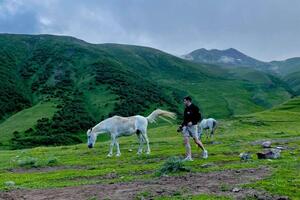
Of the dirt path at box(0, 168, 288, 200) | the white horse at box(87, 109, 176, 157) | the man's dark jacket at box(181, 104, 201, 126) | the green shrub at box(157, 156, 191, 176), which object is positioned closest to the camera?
the dirt path at box(0, 168, 288, 200)

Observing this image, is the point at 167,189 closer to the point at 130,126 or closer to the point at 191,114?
the point at 191,114

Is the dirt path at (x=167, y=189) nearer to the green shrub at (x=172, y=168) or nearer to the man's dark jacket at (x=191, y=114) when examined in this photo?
the green shrub at (x=172, y=168)

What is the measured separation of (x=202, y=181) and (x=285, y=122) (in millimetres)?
74846

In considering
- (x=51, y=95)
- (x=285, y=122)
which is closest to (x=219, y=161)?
(x=285, y=122)

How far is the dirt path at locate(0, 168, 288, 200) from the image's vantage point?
15109 mm

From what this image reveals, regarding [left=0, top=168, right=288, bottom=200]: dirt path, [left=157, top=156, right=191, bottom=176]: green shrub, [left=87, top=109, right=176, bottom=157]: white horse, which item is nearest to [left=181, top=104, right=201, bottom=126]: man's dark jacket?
[left=157, top=156, right=191, bottom=176]: green shrub

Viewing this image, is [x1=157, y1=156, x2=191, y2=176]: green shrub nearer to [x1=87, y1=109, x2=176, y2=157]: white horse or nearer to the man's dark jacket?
the man's dark jacket

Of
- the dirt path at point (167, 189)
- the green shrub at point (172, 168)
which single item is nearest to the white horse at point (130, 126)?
the green shrub at point (172, 168)

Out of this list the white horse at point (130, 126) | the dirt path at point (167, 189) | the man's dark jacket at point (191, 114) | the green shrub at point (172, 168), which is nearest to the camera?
the dirt path at point (167, 189)

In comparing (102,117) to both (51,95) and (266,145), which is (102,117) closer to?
(51,95)

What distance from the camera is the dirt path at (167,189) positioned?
15.1m

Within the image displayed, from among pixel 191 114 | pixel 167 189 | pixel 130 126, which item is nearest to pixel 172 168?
pixel 167 189

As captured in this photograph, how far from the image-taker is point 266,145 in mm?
34219

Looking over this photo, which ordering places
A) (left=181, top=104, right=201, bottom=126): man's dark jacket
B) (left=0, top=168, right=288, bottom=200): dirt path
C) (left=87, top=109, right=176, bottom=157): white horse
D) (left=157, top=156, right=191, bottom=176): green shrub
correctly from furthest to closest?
(left=87, top=109, right=176, bottom=157): white horse → (left=181, top=104, right=201, bottom=126): man's dark jacket → (left=157, top=156, right=191, bottom=176): green shrub → (left=0, top=168, right=288, bottom=200): dirt path
